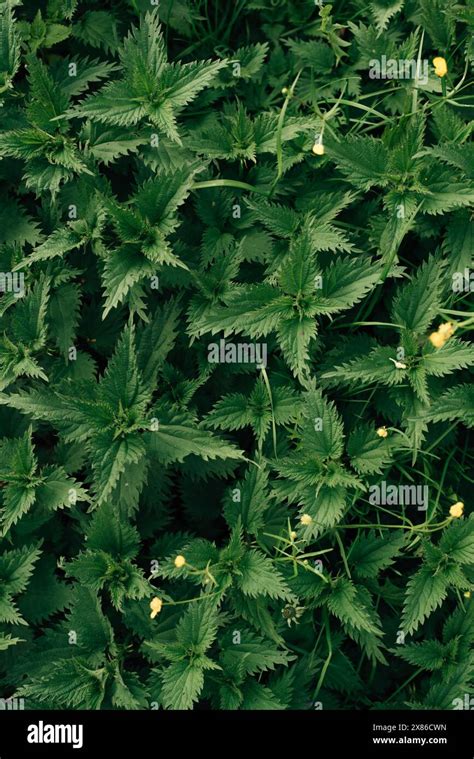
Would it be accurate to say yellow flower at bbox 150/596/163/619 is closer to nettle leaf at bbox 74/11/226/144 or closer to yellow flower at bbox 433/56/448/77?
nettle leaf at bbox 74/11/226/144

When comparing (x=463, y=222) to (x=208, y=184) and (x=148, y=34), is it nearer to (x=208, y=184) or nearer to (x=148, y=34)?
(x=208, y=184)

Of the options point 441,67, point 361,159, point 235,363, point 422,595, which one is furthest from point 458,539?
point 441,67

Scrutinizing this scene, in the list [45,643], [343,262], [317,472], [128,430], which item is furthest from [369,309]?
[45,643]

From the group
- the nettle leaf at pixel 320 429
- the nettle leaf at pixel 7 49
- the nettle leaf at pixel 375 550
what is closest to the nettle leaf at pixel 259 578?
the nettle leaf at pixel 375 550

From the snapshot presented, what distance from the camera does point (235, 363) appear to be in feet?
10.1

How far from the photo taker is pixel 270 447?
10.0ft

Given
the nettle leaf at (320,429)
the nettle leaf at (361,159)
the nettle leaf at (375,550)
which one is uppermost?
the nettle leaf at (361,159)

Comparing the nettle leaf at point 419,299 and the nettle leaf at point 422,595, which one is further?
the nettle leaf at point 419,299

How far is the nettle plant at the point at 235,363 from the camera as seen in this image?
2881 millimetres

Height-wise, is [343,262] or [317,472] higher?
[343,262]

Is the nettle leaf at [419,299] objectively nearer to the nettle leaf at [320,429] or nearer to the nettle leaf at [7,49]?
the nettle leaf at [320,429]

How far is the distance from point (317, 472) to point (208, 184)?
1151mm

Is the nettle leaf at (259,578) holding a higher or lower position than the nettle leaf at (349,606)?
higher
